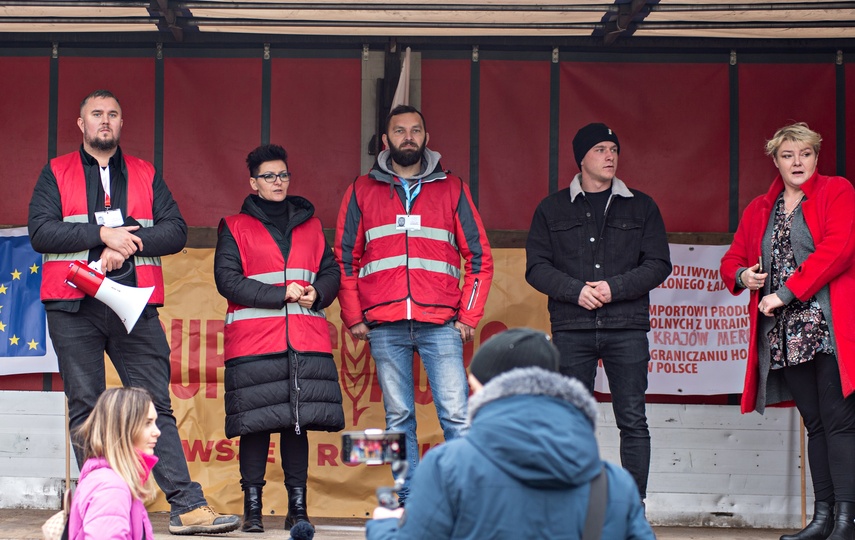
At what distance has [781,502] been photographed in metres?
6.31

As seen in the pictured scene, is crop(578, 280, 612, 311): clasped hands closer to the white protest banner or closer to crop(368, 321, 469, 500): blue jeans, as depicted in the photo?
crop(368, 321, 469, 500): blue jeans

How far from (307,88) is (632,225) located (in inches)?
88.7

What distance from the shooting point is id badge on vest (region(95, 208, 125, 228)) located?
4922 millimetres

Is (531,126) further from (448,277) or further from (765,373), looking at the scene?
(765,373)

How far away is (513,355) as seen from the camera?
8.57 ft

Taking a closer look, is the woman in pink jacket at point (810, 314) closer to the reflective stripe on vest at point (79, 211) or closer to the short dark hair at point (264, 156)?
the short dark hair at point (264, 156)

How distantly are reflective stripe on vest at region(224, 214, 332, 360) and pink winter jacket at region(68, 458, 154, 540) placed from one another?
175 cm

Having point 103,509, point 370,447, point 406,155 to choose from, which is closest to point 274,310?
point 406,155

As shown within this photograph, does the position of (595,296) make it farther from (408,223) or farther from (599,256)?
(408,223)

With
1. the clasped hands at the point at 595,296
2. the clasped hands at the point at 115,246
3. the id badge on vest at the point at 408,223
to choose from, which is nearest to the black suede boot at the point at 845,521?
the clasped hands at the point at 595,296

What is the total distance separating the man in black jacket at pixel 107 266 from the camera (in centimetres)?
480

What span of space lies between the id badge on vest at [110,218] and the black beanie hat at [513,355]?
2.76 meters

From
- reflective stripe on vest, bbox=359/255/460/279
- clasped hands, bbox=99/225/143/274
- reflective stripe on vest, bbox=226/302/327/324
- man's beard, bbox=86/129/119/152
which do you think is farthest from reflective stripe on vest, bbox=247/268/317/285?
man's beard, bbox=86/129/119/152

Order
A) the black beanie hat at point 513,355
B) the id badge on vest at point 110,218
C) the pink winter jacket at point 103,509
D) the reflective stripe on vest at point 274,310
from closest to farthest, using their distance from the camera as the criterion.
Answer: the black beanie hat at point 513,355
the pink winter jacket at point 103,509
the id badge on vest at point 110,218
the reflective stripe on vest at point 274,310
